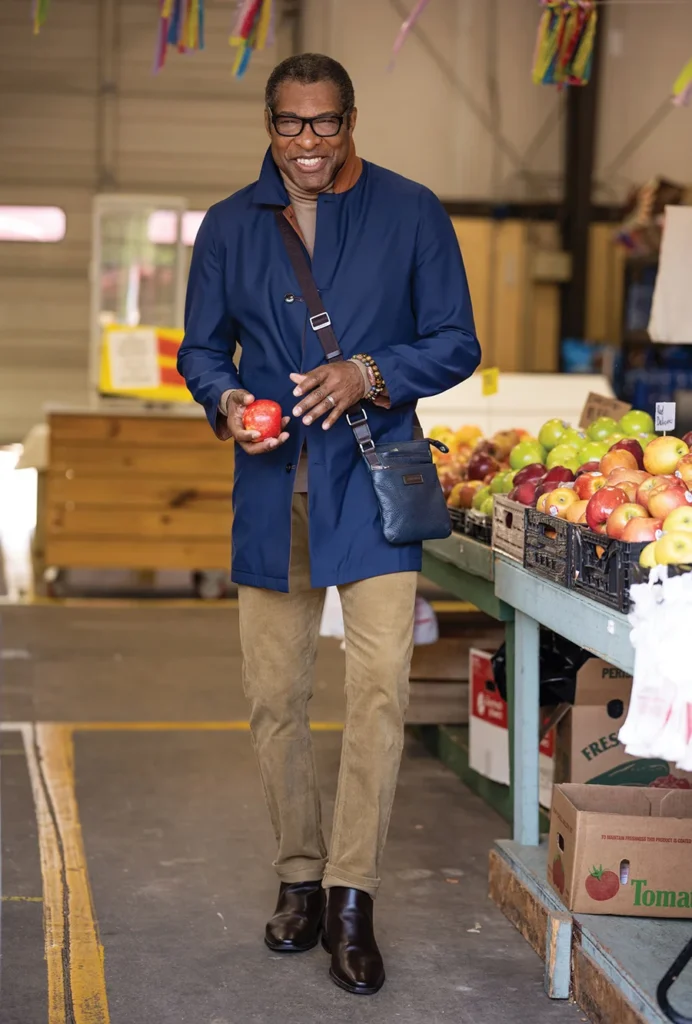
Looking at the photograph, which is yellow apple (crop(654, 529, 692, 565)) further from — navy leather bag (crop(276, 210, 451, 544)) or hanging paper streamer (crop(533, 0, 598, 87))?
hanging paper streamer (crop(533, 0, 598, 87))

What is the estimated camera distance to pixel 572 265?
549 inches

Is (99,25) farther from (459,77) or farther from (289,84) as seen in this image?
(289,84)

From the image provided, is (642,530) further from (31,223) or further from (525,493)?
(31,223)

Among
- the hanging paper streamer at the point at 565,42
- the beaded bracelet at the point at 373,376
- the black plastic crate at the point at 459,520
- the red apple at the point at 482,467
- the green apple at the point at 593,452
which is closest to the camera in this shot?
the beaded bracelet at the point at 373,376

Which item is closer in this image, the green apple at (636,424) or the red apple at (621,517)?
the red apple at (621,517)

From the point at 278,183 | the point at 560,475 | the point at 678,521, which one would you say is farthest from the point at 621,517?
the point at 278,183

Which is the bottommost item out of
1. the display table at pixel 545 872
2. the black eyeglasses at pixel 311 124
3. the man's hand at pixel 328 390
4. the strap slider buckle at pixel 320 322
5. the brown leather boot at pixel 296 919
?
the brown leather boot at pixel 296 919

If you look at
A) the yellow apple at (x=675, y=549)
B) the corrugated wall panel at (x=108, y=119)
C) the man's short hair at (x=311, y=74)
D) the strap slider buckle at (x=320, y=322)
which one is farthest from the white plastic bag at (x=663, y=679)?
the corrugated wall panel at (x=108, y=119)

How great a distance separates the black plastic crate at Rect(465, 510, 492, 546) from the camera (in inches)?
165

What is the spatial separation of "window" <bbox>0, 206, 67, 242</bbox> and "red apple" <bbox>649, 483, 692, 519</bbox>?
1264cm

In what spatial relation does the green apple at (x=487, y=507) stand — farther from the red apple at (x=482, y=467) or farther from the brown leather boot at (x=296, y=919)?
the brown leather boot at (x=296, y=919)

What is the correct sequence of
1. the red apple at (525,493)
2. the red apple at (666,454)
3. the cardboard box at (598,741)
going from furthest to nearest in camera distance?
1. the red apple at (525,493)
2. the cardboard box at (598,741)
3. the red apple at (666,454)

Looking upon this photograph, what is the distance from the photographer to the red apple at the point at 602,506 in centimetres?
324

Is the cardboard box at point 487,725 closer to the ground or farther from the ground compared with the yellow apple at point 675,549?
closer to the ground
